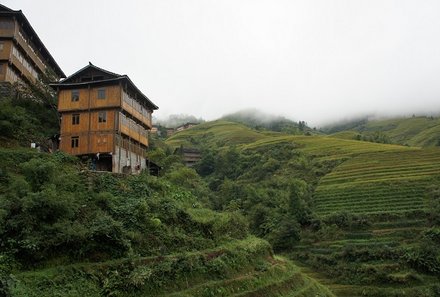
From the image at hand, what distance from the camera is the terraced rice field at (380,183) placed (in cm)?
4804

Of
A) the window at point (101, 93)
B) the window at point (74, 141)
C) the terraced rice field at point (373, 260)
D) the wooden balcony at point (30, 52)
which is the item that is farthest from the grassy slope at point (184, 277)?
the wooden balcony at point (30, 52)

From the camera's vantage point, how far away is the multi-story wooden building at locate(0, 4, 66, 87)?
39.2 metres

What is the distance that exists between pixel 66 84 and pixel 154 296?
2139cm

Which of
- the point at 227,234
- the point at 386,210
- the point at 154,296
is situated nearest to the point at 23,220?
the point at 154,296

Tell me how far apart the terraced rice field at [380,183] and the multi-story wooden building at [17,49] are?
33793 mm

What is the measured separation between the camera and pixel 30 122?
34875 millimetres

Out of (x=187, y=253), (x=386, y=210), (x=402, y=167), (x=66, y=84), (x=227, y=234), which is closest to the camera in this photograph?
(x=187, y=253)

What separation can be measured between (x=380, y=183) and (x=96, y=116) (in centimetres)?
3479

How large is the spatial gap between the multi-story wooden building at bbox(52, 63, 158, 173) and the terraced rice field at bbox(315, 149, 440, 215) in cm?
2533

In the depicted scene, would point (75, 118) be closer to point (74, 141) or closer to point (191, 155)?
point (74, 141)

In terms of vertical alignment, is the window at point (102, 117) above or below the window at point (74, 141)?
above

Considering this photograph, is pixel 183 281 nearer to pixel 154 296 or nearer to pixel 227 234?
pixel 154 296

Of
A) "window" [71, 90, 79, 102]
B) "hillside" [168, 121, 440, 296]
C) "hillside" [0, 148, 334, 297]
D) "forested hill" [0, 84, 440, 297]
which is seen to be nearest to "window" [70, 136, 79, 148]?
"forested hill" [0, 84, 440, 297]

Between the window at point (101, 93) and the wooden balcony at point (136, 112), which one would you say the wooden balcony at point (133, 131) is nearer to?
the wooden balcony at point (136, 112)
